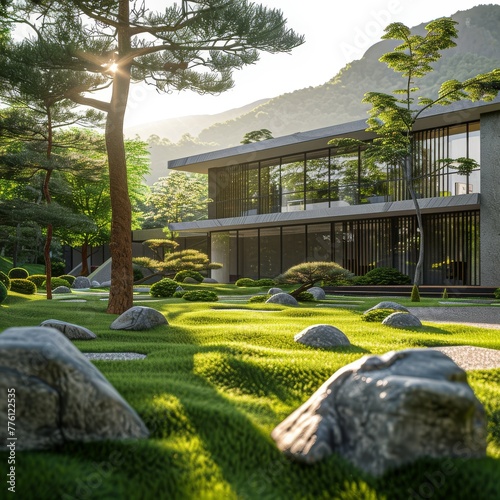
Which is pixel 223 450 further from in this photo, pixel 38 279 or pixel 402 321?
pixel 38 279

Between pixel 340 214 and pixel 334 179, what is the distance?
115 inches

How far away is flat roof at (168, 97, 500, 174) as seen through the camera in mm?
19480

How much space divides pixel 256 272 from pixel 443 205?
13.2 meters

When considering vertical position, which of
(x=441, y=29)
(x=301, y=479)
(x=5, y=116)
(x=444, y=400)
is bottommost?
(x=301, y=479)

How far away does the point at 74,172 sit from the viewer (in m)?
17.1

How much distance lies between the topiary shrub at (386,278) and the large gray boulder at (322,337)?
47.4ft

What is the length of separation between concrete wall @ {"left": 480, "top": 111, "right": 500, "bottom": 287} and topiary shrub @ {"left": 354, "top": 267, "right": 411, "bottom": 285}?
2.79 m

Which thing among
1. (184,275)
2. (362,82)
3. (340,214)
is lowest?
(184,275)

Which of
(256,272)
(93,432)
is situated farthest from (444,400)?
(256,272)

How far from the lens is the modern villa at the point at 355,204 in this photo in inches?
777

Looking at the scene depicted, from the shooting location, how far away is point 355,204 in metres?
24.1

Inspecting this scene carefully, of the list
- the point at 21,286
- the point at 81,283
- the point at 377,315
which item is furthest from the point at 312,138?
the point at 377,315

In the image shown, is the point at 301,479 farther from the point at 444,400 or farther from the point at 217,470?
the point at 444,400

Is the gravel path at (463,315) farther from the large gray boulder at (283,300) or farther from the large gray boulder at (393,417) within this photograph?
the large gray boulder at (393,417)
